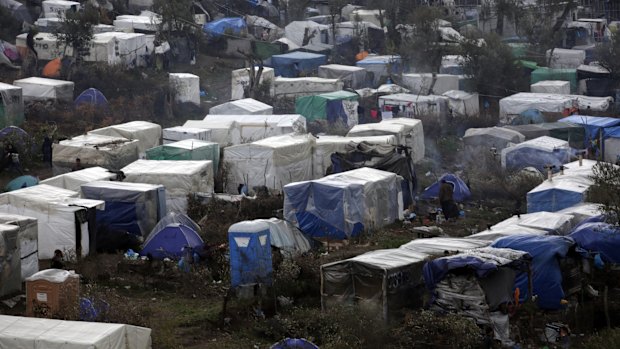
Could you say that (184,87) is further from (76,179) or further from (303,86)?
(76,179)

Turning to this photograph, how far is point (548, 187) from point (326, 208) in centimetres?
511

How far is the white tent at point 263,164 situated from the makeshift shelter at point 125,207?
405cm

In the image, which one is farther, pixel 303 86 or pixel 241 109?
pixel 303 86

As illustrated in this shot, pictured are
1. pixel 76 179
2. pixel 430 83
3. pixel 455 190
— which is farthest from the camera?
pixel 430 83

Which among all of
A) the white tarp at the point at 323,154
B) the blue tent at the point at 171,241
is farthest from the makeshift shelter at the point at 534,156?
the blue tent at the point at 171,241

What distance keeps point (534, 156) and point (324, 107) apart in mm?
7975

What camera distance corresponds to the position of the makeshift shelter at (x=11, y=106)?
90.6 ft

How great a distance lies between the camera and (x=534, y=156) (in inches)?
1049

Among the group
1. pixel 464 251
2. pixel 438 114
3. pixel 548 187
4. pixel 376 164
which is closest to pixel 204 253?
pixel 464 251

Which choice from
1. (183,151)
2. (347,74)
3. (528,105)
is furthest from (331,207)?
(347,74)

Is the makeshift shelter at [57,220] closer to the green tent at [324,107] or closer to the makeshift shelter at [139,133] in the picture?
the makeshift shelter at [139,133]

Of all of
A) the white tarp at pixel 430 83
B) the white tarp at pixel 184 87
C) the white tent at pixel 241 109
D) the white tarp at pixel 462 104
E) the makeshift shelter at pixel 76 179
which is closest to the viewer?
the makeshift shelter at pixel 76 179

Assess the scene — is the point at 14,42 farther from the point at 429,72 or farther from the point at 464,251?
the point at 464,251

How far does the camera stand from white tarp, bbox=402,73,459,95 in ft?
121
